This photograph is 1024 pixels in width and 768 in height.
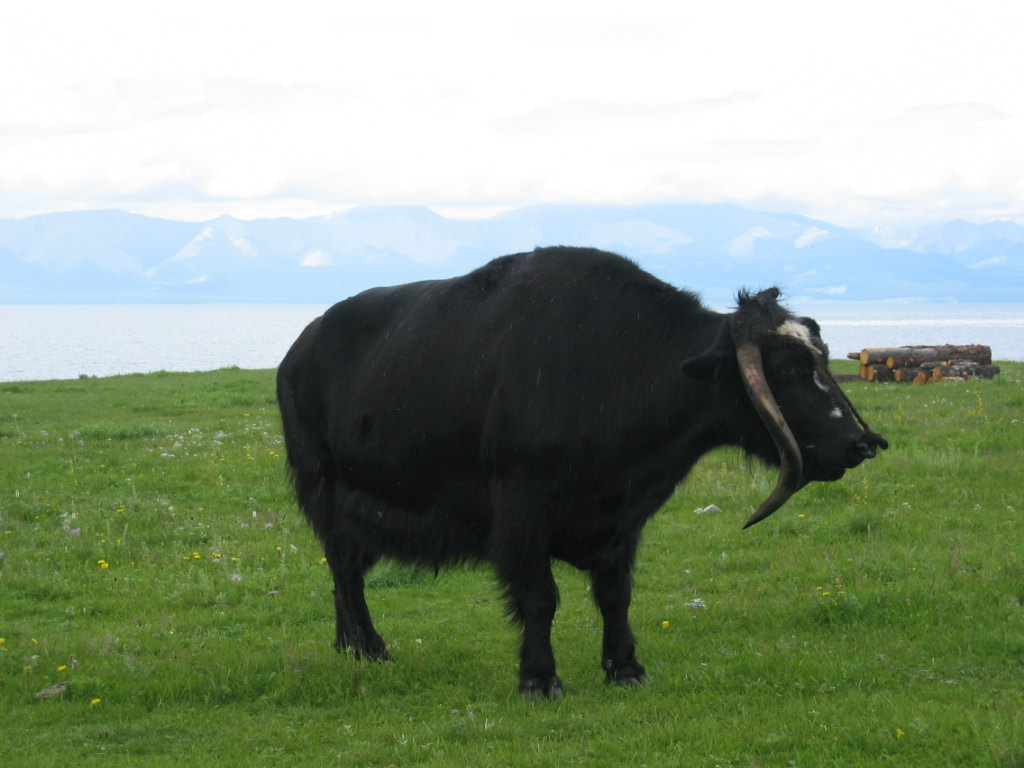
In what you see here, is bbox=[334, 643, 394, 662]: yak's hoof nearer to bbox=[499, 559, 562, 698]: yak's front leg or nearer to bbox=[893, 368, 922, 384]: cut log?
bbox=[499, 559, 562, 698]: yak's front leg

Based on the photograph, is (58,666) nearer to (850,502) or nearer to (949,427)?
(850,502)

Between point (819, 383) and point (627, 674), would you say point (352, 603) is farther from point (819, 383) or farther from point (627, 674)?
point (819, 383)

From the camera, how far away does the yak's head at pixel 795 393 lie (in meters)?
6.39

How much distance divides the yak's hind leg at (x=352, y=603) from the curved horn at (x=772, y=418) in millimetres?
3055

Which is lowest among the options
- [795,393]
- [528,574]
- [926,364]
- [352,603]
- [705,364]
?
[352,603]

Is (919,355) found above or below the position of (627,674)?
above

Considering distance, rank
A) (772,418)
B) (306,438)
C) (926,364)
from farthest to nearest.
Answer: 1. (926,364)
2. (306,438)
3. (772,418)

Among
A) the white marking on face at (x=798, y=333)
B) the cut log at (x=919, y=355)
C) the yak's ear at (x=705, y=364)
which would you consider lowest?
the yak's ear at (x=705, y=364)

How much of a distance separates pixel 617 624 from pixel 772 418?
5.94ft

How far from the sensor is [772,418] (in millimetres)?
6270

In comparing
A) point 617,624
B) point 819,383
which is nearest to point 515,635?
point 617,624

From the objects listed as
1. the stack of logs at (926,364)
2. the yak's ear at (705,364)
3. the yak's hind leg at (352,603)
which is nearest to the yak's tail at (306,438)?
the yak's hind leg at (352,603)

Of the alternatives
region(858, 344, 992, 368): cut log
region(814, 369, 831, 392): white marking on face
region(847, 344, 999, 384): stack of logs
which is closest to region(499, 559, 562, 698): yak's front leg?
region(814, 369, 831, 392): white marking on face

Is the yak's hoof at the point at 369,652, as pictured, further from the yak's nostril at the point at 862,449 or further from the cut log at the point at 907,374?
the cut log at the point at 907,374
